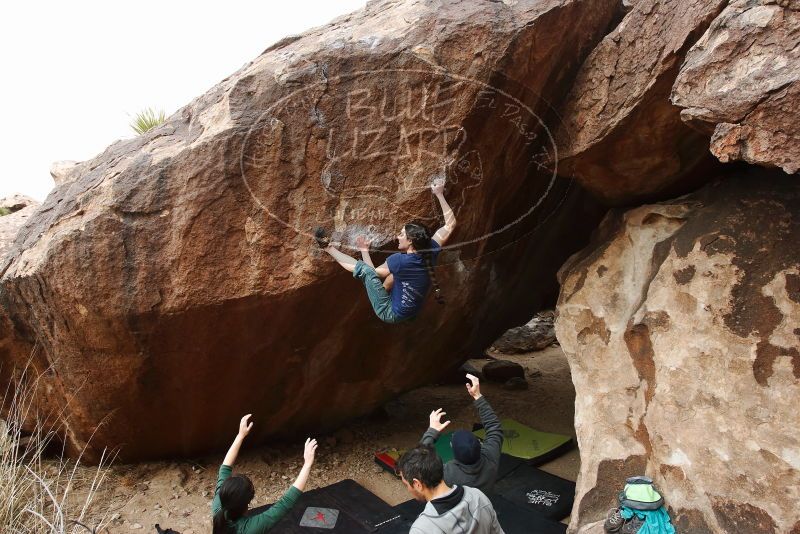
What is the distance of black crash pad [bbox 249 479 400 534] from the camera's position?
398 cm

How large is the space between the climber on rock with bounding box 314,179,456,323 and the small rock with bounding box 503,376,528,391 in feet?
→ 12.0

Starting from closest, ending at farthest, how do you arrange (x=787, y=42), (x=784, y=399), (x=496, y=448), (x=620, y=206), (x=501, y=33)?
(x=787, y=42) < (x=784, y=399) < (x=496, y=448) < (x=501, y=33) < (x=620, y=206)

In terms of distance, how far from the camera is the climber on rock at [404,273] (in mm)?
3445

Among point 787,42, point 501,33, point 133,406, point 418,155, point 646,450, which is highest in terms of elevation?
point 501,33

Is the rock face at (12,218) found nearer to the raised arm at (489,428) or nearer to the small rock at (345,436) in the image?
the small rock at (345,436)

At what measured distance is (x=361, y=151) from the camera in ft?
12.0

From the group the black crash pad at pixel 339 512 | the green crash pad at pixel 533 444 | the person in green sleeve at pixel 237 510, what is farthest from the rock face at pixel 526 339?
the person in green sleeve at pixel 237 510

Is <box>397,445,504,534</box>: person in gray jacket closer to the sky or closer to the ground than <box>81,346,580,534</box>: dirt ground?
closer to the sky

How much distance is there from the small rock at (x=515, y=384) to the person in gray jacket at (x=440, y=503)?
466 centimetres

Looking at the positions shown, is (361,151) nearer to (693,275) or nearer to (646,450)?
(693,275)

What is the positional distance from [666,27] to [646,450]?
222 centimetres

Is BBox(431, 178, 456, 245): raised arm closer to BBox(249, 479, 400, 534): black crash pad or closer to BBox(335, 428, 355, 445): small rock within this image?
BBox(249, 479, 400, 534): black crash pad

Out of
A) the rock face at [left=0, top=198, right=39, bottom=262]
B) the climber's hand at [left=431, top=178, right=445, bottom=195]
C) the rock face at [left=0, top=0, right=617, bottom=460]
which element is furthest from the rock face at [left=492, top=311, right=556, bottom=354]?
the rock face at [left=0, top=198, right=39, bottom=262]

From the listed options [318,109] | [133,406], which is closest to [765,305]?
[318,109]
